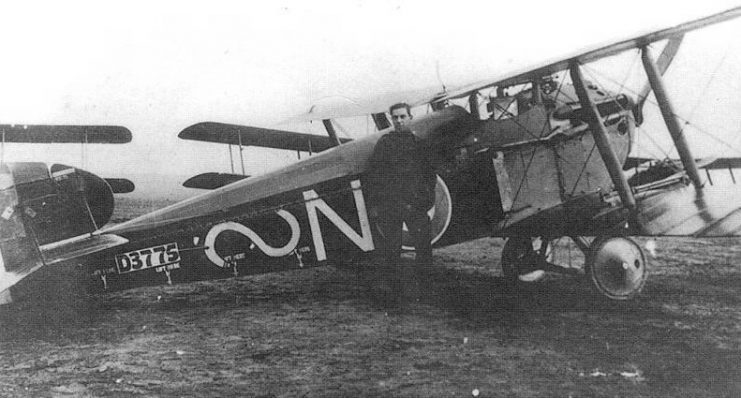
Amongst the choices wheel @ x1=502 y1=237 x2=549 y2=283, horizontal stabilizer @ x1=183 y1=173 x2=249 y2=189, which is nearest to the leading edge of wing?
wheel @ x1=502 y1=237 x2=549 y2=283

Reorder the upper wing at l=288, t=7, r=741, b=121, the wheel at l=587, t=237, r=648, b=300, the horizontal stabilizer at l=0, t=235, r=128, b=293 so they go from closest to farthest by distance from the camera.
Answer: the horizontal stabilizer at l=0, t=235, r=128, b=293 → the upper wing at l=288, t=7, r=741, b=121 → the wheel at l=587, t=237, r=648, b=300

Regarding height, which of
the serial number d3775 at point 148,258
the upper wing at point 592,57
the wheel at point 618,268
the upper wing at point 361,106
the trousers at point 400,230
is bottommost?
the wheel at point 618,268

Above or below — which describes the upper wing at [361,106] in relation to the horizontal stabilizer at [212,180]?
above

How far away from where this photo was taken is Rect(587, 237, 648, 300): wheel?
5.04 m

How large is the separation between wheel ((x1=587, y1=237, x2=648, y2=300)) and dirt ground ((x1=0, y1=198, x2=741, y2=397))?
0.17 m

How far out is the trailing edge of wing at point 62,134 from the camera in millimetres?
5742

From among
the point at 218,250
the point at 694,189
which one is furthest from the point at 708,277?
the point at 218,250

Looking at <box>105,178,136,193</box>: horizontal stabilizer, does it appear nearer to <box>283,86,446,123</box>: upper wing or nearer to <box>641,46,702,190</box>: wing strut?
<box>283,86,446,123</box>: upper wing

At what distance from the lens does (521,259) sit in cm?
638

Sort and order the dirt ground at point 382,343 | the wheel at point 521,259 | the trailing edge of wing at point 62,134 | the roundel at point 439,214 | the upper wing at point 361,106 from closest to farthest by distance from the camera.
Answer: the dirt ground at point 382,343, the roundel at point 439,214, the trailing edge of wing at point 62,134, the wheel at point 521,259, the upper wing at point 361,106

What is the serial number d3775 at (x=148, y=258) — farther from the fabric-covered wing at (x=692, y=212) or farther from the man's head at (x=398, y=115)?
the fabric-covered wing at (x=692, y=212)

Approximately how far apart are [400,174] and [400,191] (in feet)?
0.54

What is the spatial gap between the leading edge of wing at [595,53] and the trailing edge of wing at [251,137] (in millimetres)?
3342

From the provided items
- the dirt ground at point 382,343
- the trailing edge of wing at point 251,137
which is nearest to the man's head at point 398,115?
the dirt ground at point 382,343
